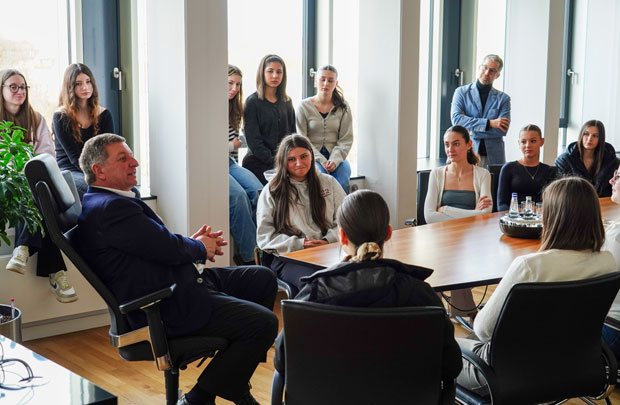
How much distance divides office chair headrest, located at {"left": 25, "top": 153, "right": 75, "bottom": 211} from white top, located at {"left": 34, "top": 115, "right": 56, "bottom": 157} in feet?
6.31

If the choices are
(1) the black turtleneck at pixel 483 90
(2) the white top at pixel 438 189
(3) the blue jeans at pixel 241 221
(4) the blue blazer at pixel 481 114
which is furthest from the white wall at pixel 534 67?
(3) the blue jeans at pixel 241 221

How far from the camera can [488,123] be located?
6.54m

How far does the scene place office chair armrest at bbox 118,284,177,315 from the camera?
2656mm

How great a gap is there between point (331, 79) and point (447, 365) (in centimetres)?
376

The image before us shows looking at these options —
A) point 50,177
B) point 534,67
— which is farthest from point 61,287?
point 534,67

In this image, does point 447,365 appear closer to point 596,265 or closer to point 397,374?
point 397,374

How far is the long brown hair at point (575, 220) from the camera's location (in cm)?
259

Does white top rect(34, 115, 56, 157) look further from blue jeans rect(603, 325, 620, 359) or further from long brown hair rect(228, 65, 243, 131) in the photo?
blue jeans rect(603, 325, 620, 359)

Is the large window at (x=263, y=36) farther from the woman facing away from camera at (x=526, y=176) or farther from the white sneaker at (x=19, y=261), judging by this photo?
the white sneaker at (x=19, y=261)

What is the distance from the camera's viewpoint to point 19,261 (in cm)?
410

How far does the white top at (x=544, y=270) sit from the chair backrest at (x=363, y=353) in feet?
1.57

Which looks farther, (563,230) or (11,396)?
(563,230)

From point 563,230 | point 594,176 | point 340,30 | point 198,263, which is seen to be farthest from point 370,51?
point 563,230

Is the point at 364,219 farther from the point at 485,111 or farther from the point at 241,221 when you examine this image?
the point at 485,111
